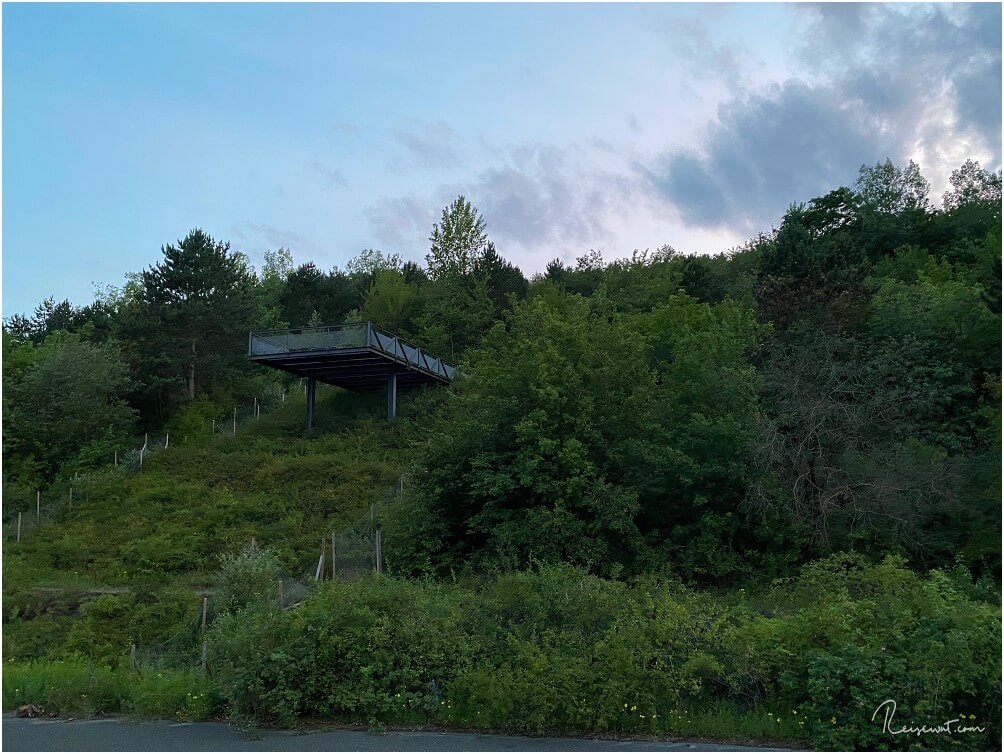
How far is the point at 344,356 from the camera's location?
125ft

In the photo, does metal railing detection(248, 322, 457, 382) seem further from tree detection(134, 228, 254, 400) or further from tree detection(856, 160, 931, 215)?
tree detection(856, 160, 931, 215)

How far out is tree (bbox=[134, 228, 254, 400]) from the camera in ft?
145

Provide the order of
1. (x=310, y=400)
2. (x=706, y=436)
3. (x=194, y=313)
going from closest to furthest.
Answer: (x=706, y=436), (x=310, y=400), (x=194, y=313)

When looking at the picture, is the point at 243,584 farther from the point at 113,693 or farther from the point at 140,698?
the point at 140,698

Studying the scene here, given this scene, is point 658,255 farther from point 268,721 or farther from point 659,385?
point 268,721

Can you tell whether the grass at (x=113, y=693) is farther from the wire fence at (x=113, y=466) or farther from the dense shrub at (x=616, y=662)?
the wire fence at (x=113, y=466)

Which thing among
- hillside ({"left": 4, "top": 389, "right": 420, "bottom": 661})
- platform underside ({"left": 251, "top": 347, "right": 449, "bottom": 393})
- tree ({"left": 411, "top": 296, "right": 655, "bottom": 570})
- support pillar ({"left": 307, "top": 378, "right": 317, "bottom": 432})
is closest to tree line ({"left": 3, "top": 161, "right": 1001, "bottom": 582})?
tree ({"left": 411, "top": 296, "right": 655, "bottom": 570})

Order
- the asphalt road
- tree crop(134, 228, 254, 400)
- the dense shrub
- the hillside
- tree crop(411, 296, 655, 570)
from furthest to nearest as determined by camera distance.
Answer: tree crop(134, 228, 254, 400)
tree crop(411, 296, 655, 570)
the hillside
the asphalt road
the dense shrub

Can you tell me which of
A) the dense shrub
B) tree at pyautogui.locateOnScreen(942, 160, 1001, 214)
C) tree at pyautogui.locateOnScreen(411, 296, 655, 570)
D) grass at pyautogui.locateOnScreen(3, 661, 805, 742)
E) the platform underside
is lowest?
grass at pyautogui.locateOnScreen(3, 661, 805, 742)

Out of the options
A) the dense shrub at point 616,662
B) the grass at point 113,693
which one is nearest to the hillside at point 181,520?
the grass at point 113,693

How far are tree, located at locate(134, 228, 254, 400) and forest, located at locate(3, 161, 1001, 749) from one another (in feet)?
0.52

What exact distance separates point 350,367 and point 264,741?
101ft

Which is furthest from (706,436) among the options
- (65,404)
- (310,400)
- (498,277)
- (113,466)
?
(498,277)

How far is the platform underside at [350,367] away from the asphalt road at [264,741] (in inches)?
1062
